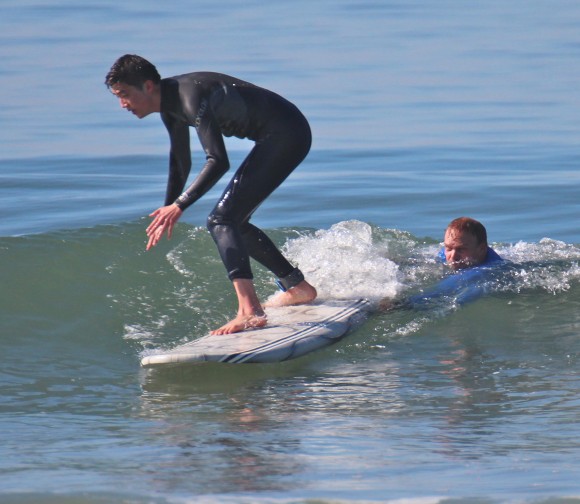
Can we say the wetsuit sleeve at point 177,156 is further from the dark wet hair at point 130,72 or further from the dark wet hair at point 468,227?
the dark wet hair at point 468,227

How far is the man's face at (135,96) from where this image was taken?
23.6 feet

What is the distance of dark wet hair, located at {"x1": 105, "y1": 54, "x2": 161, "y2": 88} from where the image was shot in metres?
7.15

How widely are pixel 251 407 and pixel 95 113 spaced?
39.0 ft

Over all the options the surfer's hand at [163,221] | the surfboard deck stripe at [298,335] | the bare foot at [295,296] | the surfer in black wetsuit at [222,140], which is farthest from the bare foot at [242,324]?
the surfer's hand at [163,221]

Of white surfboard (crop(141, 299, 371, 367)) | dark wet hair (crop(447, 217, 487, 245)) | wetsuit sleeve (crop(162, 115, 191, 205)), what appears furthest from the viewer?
dark wet hair (crop(447, 217, 487, 245))

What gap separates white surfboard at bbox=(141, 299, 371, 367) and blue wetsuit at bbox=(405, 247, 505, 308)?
49 cm

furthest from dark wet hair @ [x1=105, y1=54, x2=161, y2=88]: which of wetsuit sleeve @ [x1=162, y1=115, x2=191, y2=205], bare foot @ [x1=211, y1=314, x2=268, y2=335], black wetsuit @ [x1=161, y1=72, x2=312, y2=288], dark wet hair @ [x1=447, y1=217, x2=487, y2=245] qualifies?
dark wet hair @ [x1=447, y1=217, x2=487, y2=245]

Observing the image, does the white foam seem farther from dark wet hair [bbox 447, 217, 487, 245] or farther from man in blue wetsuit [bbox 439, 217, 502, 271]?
dark wet hair [bbox 447, 217, 487, 245]

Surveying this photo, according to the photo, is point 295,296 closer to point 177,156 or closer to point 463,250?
point 177,156

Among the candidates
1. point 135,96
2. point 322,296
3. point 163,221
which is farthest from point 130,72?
point 322,296

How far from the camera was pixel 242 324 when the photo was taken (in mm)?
7508

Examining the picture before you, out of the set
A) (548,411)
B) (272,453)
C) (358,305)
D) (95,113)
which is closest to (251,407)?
(272,453)

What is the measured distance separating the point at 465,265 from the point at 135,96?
2.95 m

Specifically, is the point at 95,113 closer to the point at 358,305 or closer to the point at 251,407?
the point at 358,305
